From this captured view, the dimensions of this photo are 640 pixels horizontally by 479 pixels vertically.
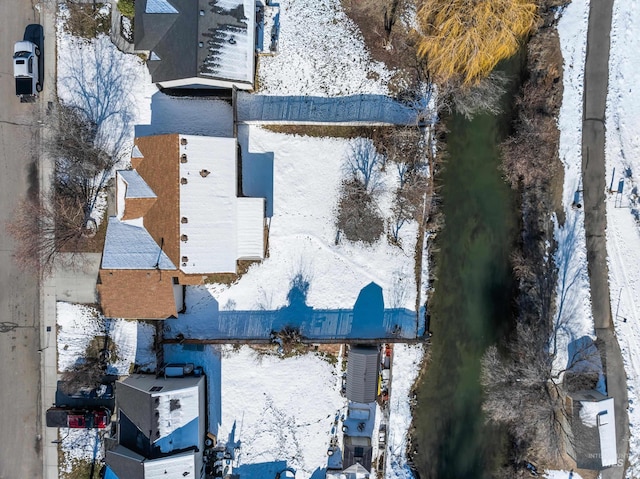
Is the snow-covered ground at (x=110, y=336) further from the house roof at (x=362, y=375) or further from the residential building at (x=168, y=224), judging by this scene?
the house roof at (x=362, y=375)

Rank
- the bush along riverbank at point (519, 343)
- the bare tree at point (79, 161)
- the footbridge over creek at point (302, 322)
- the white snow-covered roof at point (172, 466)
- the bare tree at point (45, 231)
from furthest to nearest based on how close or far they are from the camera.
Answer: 1. the footbridge over creek at point (302, 322)
2. the bush along riverbank at point (519, 343)
3. the bare tree at point (79, 161)
4. the bare tree at point (45, 231)
5. the white snow-covered roof at point (172, 466)

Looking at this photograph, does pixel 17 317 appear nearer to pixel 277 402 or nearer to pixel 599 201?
pixel 277 402

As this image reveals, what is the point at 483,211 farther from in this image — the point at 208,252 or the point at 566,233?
the point at 208,252

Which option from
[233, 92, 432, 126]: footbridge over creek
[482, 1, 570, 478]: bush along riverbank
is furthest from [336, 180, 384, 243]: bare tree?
[482, 1, 570, 478]: bush along riverbank

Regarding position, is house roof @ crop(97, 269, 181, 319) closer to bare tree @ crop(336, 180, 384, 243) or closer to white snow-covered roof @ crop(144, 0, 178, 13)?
bare tree @ crop(336, 180, 384, 243)

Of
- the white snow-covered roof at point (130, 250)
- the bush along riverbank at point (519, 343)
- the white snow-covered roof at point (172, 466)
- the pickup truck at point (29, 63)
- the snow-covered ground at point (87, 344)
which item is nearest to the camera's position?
the white snow-covered roof at point (130, 250)

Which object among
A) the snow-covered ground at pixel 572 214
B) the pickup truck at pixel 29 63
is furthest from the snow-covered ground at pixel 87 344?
the snow-covered ground at pixel 572 214

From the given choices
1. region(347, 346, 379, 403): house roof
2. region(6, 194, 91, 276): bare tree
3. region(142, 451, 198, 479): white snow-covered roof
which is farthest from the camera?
region(6, 194, 91, 276): bare tree

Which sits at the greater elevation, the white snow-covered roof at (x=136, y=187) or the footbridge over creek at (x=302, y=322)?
the white snow-covered roof at (x=136, y=187)
